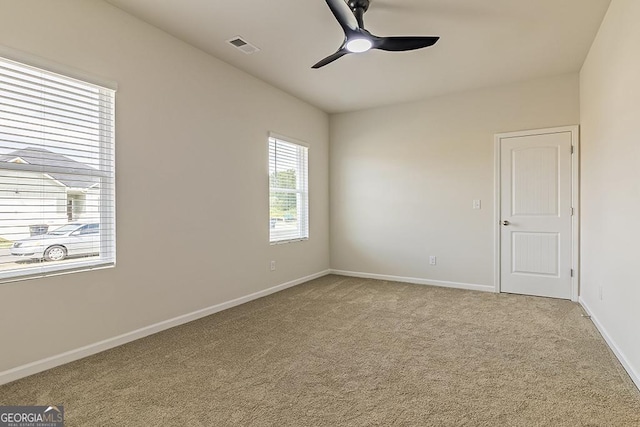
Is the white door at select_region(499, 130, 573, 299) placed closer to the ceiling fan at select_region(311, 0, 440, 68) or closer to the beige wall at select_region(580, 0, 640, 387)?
the beige wall at select_region(580, 0, 640, 387)

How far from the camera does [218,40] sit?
3223mm

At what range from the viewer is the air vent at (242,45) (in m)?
3.21

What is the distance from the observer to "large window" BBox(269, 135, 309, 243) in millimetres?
4480

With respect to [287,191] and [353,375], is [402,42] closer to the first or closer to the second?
[353,375]

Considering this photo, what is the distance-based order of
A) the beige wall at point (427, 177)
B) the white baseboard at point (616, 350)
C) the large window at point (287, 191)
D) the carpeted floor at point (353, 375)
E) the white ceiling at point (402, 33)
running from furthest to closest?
the large window at point (287, 191) < the beige wall at point (427, 177) < the white ceiling at point (402, 33) < the white baseboard at point (616, 350) < the carpeted floor at point (353, 375)

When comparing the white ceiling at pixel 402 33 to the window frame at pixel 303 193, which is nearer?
the white ceiling at pixel 402 33

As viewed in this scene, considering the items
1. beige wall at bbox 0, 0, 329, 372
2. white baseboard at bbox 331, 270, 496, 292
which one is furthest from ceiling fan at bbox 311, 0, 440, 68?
white baseboard at bbox 331, 270, 496, 292

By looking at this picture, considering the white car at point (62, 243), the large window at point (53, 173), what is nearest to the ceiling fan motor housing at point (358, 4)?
the large window at point (53, 173)

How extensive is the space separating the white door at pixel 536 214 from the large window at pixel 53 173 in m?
4.34

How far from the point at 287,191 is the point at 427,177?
199cm

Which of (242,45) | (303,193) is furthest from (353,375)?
(303,193)

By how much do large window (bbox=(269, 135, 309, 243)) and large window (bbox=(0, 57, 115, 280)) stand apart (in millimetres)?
2035

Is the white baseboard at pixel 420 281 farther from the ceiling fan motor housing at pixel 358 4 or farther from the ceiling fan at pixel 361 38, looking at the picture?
the ceiling fan motor housing at pixel 358 4

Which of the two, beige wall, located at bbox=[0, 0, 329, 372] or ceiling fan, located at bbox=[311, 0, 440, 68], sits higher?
ceiling fan, located at bbox=[311, 0, 440, 68]
